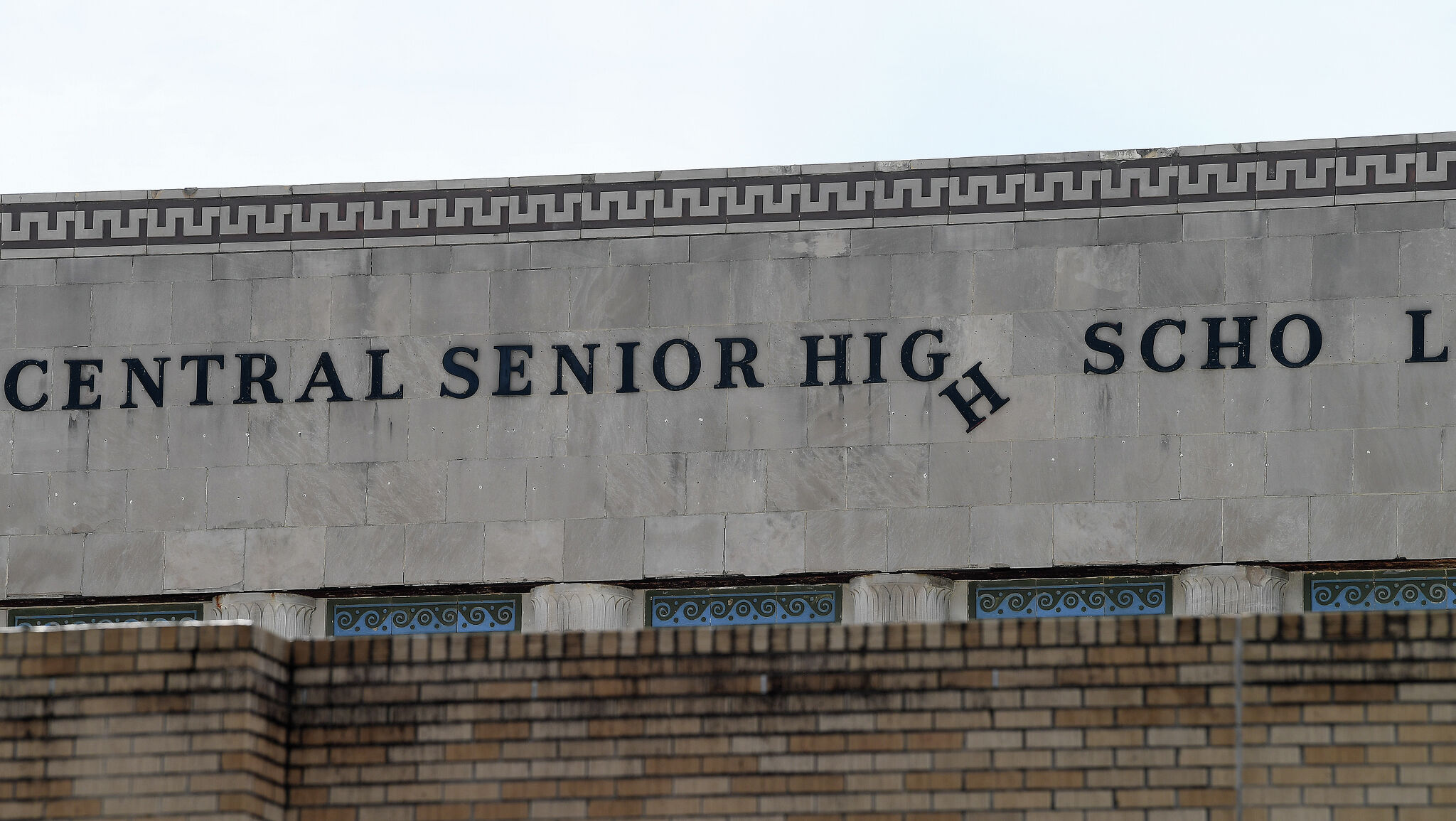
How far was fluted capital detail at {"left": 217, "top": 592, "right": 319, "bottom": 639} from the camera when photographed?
25438 mm

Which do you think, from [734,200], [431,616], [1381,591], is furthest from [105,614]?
[1381,591]

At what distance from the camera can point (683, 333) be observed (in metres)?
25.3

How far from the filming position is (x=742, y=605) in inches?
989

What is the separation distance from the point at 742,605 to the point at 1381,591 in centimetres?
492

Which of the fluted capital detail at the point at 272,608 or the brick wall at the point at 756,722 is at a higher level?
the fluted capital detail at the point at 272,608

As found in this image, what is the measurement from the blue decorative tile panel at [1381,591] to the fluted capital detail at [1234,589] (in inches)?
10.7

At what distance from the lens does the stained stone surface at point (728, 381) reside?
24.3 meters

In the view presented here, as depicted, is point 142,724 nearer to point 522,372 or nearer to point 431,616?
point 431,616

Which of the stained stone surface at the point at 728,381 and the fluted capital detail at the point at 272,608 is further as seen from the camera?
the fluted capital detail at the point at 272,608

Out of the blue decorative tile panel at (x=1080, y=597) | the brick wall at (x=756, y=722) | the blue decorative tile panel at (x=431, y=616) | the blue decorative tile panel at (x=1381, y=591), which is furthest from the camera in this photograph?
the blue decorative tile panel at (x=431, y=616)

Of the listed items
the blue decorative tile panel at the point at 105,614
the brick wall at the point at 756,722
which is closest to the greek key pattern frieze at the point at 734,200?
the blue decorative tile panel at the point at 105,614

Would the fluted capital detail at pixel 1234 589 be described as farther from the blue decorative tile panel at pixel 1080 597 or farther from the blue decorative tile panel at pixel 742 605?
the blue decorative tile panel at pixel 742 605

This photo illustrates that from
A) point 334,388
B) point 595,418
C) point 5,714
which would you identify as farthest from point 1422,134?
point 5,714

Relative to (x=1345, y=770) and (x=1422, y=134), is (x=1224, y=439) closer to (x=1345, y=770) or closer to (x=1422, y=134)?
(x=1422, y=134)
